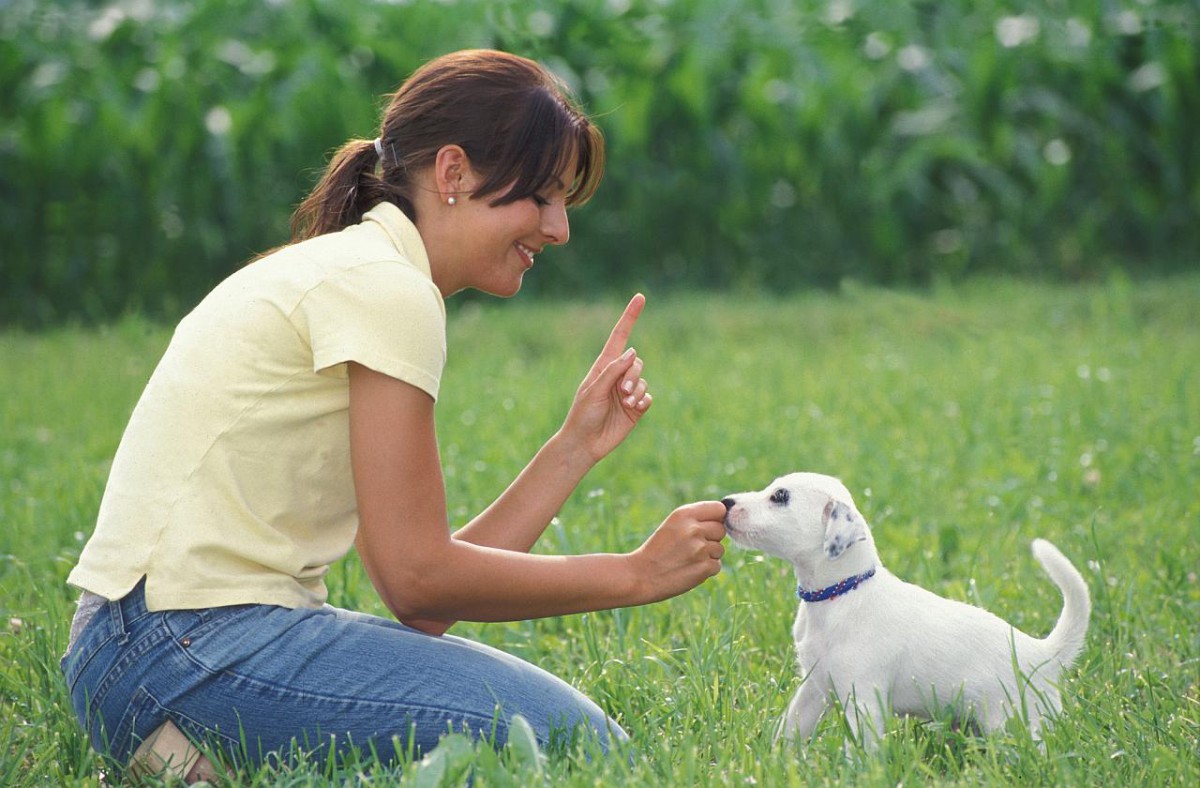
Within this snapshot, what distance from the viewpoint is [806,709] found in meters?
2.67

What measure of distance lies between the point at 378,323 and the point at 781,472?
230cm

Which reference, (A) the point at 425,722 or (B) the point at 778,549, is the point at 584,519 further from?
(A) the point at 425,722

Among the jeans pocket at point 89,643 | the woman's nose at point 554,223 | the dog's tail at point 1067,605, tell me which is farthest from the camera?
the dog's tail at point 1067,605

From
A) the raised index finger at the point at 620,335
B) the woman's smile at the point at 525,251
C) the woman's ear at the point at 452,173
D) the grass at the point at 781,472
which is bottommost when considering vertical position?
the grass at the point at 781,472

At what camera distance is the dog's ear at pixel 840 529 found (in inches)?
101

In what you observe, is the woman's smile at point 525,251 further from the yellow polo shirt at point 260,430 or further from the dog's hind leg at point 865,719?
the dog's hind leg at point 865,719

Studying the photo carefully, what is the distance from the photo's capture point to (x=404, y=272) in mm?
2256

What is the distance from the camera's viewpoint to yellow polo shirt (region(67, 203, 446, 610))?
2230mm

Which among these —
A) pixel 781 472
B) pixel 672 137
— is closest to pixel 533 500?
pixel 781 472

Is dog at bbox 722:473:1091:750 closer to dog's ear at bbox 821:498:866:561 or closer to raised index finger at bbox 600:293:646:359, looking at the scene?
dog's ear at bbox 821:498:866:561

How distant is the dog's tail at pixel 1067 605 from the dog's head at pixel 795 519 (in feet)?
1.06

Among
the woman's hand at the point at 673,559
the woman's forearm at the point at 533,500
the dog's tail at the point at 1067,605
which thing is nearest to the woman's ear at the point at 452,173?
the woman's forearm at the point at 533,500

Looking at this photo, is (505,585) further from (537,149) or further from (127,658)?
(537,149)

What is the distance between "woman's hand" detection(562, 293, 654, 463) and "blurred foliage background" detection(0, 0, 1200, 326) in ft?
16.7
